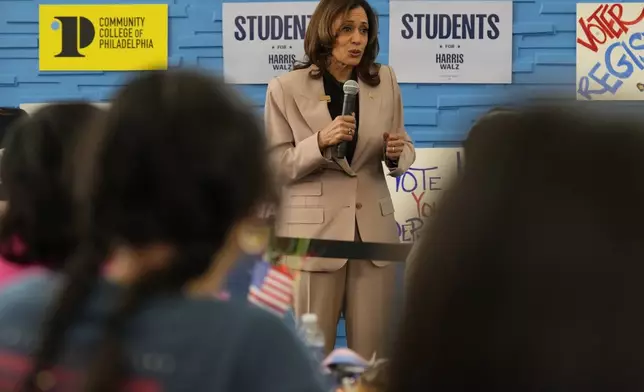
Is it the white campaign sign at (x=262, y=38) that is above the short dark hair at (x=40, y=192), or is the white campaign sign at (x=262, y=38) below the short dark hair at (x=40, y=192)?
above

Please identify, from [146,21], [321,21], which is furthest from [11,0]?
[321,21]

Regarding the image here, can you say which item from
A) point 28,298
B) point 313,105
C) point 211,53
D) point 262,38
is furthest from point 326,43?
point 28,298

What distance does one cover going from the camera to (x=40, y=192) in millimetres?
Result: 923

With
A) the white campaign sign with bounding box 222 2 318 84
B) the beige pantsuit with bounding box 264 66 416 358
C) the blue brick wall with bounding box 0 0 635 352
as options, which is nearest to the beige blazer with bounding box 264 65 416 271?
the beige pantsuit with bounding box 264 66 416 358

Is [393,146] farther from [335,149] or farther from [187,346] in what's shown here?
[187,346]

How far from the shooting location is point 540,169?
58 cm

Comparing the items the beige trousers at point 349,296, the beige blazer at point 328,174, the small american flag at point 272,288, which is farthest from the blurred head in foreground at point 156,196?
the beige blazer at point 328,174

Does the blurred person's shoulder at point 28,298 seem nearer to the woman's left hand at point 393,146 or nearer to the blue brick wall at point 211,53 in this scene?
the woman's left hand at point 393,146

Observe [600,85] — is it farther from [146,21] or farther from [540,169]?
[540,169]

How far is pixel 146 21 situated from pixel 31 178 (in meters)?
2.86

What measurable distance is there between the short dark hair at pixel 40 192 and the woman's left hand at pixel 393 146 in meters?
1.30

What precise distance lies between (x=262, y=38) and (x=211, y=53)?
242 millimetres

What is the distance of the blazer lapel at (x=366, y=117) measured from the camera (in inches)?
88.4

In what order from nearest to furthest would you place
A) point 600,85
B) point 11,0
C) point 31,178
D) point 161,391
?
point 161,391, point 31,178, point 600,85, point 11,0
